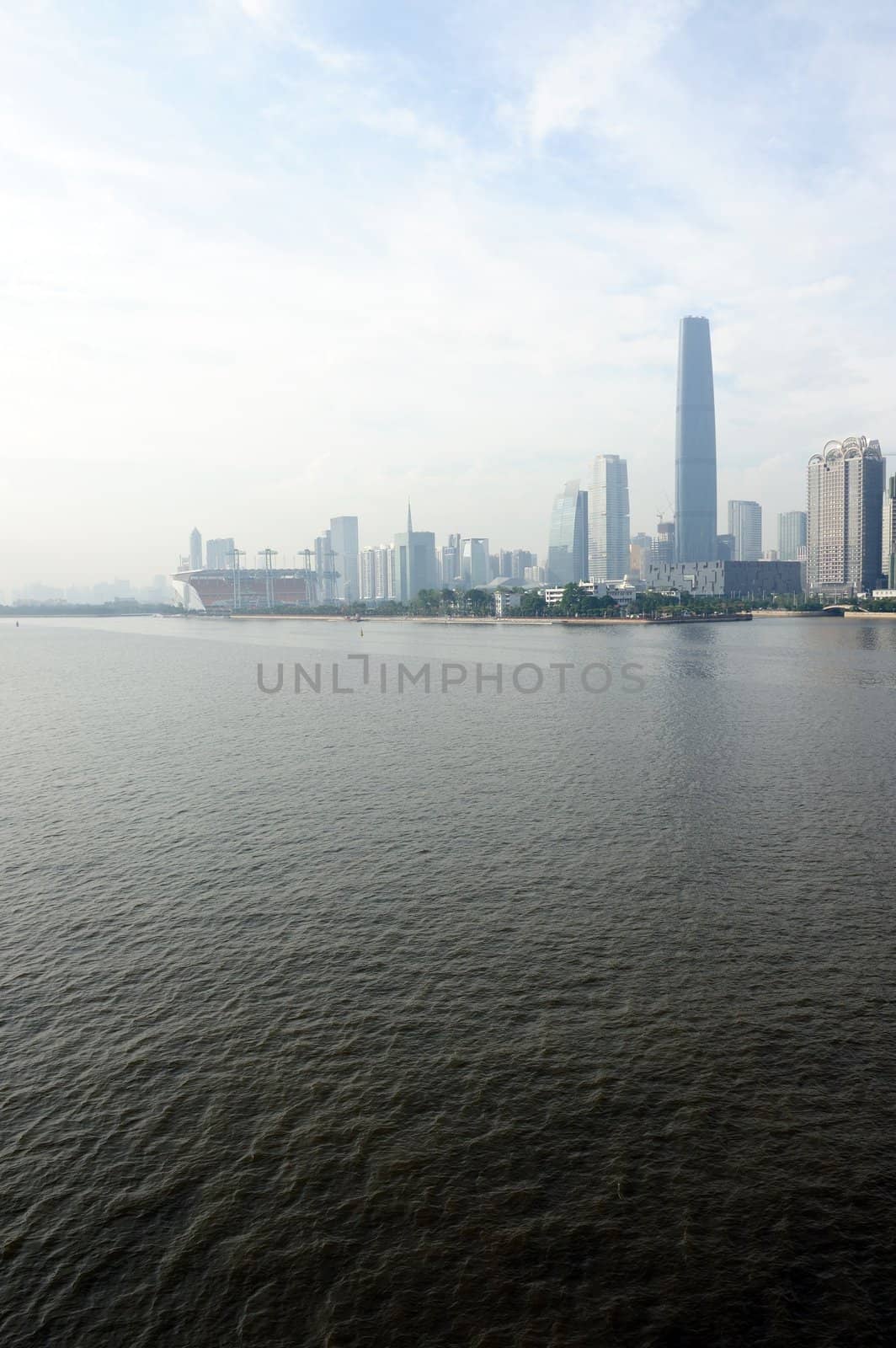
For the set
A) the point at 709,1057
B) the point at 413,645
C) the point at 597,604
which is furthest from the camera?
the point at 597,604

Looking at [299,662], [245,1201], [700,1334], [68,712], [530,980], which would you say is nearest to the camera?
[700,1334]

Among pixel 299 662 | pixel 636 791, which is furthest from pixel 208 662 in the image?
pixel 636 791

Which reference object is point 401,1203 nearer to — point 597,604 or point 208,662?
point 208,662

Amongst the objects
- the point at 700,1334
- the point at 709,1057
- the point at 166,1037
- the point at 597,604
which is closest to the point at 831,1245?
the point at 700,1334

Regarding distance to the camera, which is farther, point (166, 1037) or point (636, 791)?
point (636, 791)

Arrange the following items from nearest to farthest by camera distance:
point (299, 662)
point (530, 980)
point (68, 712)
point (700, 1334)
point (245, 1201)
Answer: point (700, 1334) → point (245, 1201) → point (530, 980) → point (68, 712) → point (299, 662)

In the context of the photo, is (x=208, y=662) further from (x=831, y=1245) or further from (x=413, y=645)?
(x=831, y=1245)
